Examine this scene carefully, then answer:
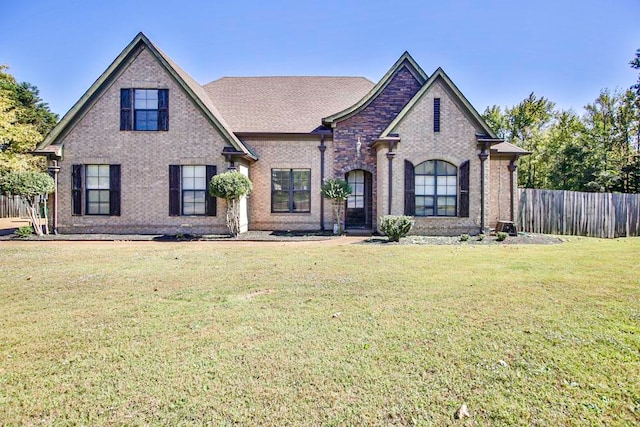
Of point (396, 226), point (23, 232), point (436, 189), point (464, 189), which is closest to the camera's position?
point (396, 226)

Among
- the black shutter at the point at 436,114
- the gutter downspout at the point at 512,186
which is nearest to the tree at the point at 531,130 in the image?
the gutter downspout at the point at 512,186

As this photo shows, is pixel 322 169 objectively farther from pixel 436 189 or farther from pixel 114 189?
pixel 114 189

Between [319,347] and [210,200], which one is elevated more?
[210,200]

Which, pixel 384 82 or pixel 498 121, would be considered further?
pixel 498 121

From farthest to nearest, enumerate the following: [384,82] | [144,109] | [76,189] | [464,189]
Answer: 1. [384,82]
2. [144,109]
3. [76,189]
4. [464,189]

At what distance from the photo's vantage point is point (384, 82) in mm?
15812

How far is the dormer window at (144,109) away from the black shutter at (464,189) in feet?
40.4

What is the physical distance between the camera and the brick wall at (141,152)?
14578 millimetres

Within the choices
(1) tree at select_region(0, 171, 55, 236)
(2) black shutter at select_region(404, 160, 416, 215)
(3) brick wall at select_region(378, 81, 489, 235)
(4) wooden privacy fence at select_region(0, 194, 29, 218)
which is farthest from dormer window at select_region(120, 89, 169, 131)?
(4) wooden privacy fence at select_region(0, 194, 29, 218)

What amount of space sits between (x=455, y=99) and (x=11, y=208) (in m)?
33.8

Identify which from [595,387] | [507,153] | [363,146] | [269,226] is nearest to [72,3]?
[269,226]

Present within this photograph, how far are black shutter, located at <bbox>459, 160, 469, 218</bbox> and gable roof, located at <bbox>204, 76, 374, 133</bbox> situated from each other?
264 inches

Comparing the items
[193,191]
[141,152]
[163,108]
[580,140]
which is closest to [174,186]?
[193,191]

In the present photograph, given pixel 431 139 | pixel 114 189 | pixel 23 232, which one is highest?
pixel 431 139
